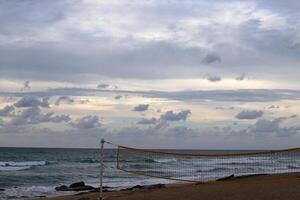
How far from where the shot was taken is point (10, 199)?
21188 mm

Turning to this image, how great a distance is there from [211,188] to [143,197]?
192 centimetres

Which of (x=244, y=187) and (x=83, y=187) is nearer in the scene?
(x=244, y=187)

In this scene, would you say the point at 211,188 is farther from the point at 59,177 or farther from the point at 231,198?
the point at 59,177

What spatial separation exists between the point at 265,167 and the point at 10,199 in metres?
23.9

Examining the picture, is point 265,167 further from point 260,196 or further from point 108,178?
point 260,196

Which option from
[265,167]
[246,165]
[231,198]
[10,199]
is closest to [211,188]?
[231,198]

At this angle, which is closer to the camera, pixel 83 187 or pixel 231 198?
pixel 231 198

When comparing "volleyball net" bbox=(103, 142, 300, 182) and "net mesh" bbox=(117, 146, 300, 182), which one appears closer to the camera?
"volleyball net" bbox=(103, 142, 300, 182)

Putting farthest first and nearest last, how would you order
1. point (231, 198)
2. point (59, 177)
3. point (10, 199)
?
point (59, 177) → point (10, 199) → point (231, 198)

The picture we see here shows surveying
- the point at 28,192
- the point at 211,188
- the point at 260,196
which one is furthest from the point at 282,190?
the point at 28,192

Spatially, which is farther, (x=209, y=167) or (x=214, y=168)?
(x=209, y=167)

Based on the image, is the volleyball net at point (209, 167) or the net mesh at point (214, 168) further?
the net mesh at point (214, 168)

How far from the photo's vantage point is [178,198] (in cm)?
1348

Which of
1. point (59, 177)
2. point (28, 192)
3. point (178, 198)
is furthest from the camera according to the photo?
point (59, 177)
